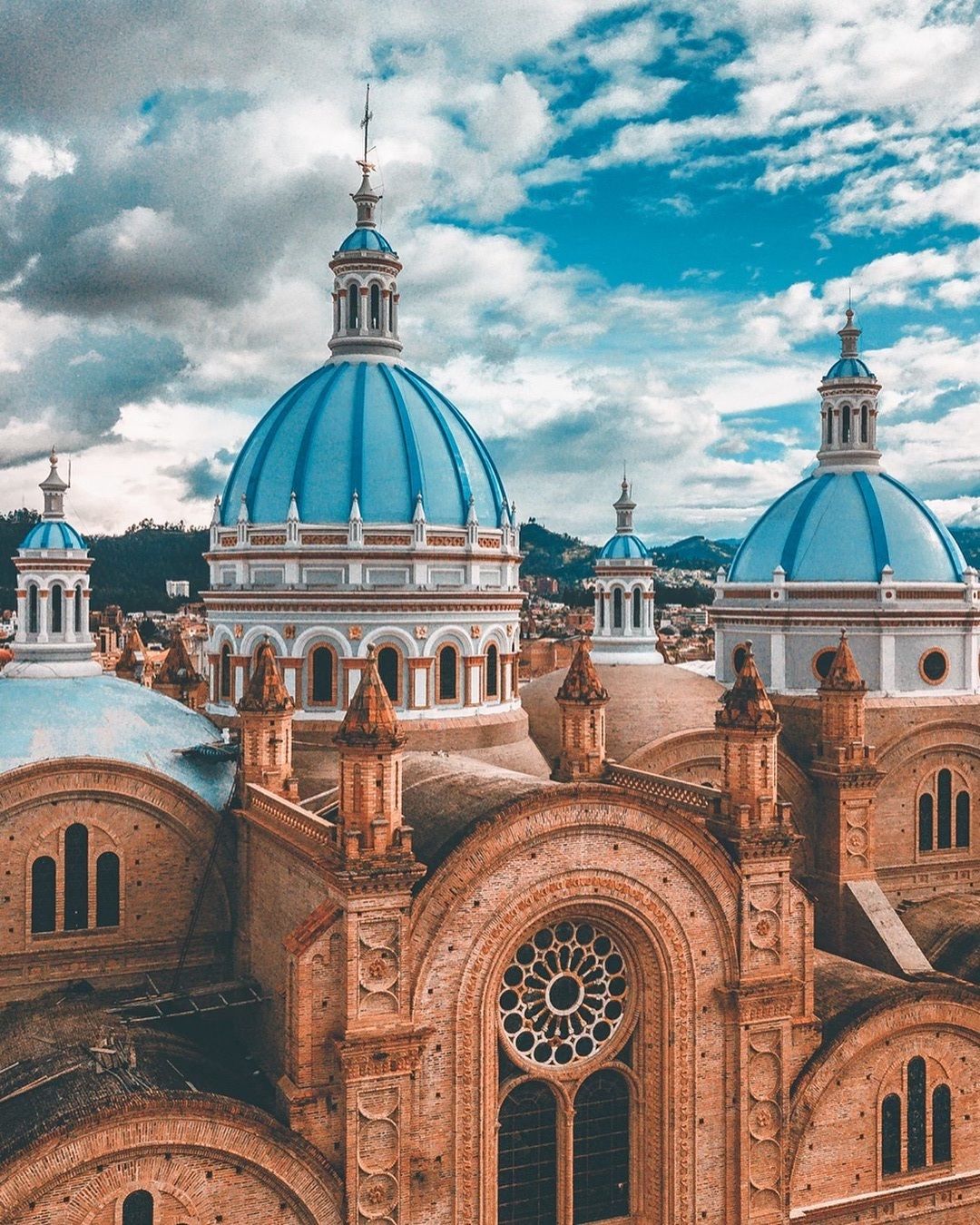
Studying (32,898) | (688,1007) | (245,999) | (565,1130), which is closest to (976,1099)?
(688,1007)

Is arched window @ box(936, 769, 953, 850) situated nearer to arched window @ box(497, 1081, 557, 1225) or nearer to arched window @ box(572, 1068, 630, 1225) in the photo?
arched window @ box(572, 1068, 630, 1225)

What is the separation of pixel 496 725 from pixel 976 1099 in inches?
527

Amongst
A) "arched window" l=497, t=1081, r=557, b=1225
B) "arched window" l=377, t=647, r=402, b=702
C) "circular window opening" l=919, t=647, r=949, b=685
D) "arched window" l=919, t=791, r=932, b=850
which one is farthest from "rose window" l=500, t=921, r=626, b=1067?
"circular window opening" l=919, t=647, r=949, b=685

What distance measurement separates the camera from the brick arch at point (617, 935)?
19.8 metres

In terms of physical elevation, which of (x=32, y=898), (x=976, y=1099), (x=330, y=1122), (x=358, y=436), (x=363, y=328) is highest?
(x=363, y=328)

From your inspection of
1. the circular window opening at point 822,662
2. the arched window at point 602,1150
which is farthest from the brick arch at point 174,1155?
the circular window opening at point 822,662

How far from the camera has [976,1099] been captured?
24.5 meters

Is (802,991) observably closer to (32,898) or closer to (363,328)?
(32,898)

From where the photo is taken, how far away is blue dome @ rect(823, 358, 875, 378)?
122ft

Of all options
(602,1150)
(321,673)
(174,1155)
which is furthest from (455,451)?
(174,1155)

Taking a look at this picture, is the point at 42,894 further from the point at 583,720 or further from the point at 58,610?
the point at 583,720

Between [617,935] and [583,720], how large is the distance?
555 centimetres

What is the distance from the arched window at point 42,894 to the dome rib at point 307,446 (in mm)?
10567

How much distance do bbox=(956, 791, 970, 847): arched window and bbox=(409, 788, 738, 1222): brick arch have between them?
1423 cm
